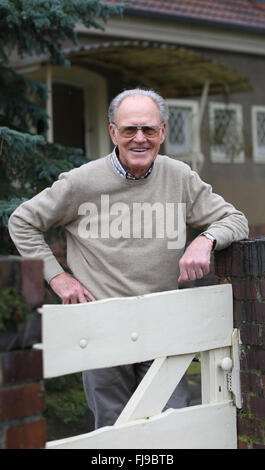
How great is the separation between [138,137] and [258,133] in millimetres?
10740

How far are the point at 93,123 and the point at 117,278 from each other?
867cm

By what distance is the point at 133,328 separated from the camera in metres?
2.38

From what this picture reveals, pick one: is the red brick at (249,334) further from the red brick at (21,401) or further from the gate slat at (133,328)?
the red brick at (21,401)

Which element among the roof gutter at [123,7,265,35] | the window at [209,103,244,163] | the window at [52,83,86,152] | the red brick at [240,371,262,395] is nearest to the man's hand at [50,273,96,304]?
the red brick at [240,371,262,395]

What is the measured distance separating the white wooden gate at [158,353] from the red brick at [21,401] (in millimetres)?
119

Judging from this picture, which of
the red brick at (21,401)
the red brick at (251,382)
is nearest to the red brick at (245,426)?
the red brick at (251,382)

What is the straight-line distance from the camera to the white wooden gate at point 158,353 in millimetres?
2176

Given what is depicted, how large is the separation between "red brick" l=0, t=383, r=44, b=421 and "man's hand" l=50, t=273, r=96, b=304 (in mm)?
787

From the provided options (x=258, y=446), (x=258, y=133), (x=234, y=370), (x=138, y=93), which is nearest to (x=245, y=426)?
(x=258, y=446)

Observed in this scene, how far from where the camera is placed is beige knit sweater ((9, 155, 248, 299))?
2787 mm

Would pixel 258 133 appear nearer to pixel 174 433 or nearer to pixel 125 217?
pixel 125 217

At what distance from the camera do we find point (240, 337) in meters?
2.75
